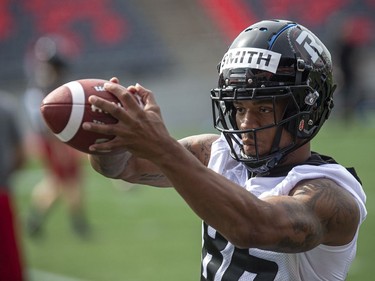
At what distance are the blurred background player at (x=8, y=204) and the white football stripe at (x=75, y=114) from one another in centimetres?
182

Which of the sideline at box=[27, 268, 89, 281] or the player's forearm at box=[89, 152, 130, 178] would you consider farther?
the sideline at box=[27, 268, 89, 281]

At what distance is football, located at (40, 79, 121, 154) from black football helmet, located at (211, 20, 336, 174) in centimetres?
46

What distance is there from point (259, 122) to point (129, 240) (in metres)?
4.85

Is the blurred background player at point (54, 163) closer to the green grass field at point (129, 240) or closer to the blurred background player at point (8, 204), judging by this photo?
the green grass field at point (129, 240)

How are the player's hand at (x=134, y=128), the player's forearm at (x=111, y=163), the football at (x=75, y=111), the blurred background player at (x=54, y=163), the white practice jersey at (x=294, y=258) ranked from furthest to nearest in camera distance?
the blurred background player at (x=54, y=163), the player's forearm at (x=111, y=163), the white practice jersey at (x=294, y=258), the football at (x=75, y=111), the player's hand at (x=134, y=128)

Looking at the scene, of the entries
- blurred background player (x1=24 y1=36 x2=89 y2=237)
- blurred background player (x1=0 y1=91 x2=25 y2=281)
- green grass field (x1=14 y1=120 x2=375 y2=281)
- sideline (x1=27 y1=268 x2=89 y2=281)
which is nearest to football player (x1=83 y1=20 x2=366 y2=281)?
blurred background player (x1=0 y1=91 x2=25 y2=281)

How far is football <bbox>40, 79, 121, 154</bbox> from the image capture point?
2459 mm

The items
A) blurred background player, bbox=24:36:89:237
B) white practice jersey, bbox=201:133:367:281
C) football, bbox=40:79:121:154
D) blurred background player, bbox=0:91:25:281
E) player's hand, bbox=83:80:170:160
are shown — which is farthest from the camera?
blurred background player, bbox=24:36:89:237

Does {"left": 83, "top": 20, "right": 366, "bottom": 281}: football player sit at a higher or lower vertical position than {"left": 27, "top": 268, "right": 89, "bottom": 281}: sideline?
higher

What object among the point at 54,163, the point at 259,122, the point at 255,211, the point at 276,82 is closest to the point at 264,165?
the point at 259,122

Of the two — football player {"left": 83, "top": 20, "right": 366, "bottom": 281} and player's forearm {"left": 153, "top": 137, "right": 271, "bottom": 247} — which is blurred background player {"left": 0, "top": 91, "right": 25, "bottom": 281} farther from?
player's forearm {"left": 153, "top": 137, "right": 271, "bottom": 247}

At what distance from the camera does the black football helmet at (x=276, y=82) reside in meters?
2.64

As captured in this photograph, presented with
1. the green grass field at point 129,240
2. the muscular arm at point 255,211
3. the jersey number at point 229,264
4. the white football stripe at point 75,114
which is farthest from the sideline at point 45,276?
the muscular arm at point 255,211

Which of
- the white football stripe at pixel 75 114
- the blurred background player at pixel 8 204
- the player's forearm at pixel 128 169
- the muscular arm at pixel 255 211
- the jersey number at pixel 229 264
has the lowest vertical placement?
the blurred background player at pixel 8 204
